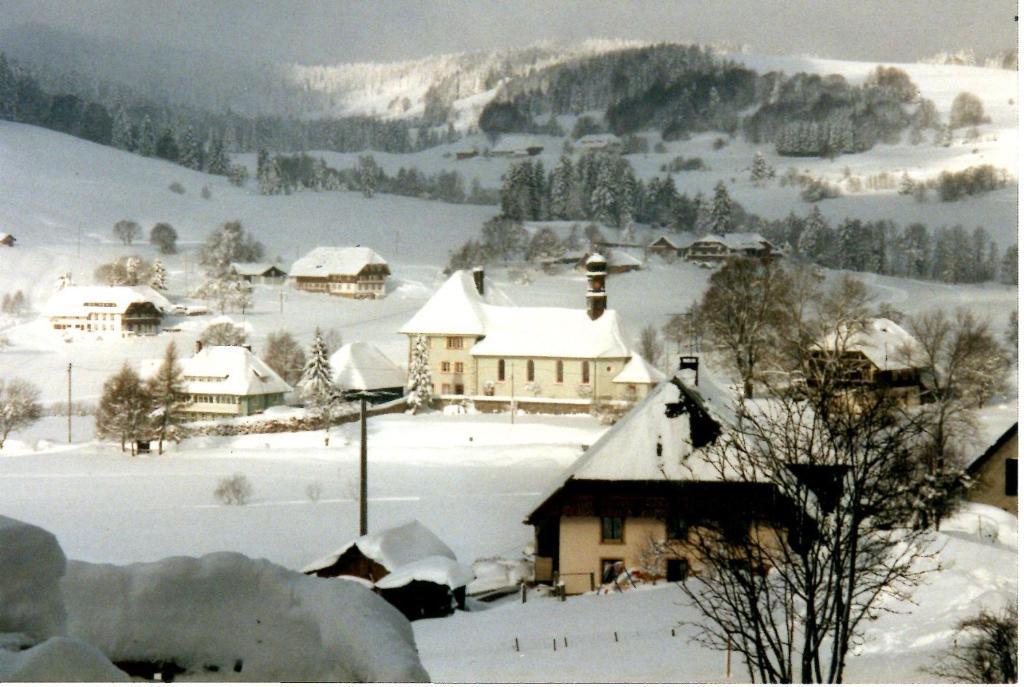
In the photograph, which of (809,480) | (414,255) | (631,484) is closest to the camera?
(809,480)

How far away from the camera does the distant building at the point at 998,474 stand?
480 cm

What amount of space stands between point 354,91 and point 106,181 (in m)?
1.46

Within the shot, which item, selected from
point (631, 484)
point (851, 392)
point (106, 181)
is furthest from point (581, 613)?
point (106, 181)

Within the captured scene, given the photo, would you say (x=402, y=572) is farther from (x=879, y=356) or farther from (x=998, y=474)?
(x=998, y=474)

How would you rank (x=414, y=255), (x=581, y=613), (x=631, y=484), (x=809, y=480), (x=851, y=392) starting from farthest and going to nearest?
(x=414, y=255)
(x=631, y=484)
(x=581, y=613)
(x=851, y=392)
(x=809, y=480)

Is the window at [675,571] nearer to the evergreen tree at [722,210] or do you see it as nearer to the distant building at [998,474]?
the distant building at [998,474]

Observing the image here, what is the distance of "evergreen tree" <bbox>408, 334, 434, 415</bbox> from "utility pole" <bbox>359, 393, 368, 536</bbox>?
0.81 ft

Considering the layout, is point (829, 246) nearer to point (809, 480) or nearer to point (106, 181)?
point (809, 480)

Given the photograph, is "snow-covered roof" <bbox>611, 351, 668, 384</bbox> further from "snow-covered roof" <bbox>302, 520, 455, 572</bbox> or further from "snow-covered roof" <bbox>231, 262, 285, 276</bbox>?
"snow-covered roof" <bbox>231, 262, 285, 276</bbox>

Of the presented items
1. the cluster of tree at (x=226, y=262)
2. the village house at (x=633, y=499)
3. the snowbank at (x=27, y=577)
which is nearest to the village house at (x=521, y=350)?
the village house at (x=633, y=499)

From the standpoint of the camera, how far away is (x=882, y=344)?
16.5ft

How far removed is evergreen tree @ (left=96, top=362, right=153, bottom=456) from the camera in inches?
218

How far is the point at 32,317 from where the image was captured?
564cm

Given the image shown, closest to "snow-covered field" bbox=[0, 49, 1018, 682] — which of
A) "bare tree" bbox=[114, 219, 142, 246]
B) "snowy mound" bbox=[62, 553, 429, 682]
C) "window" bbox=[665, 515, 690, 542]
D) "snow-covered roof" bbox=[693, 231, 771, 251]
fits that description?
"bare tree" bbox=[114, 219, 142, 246]
